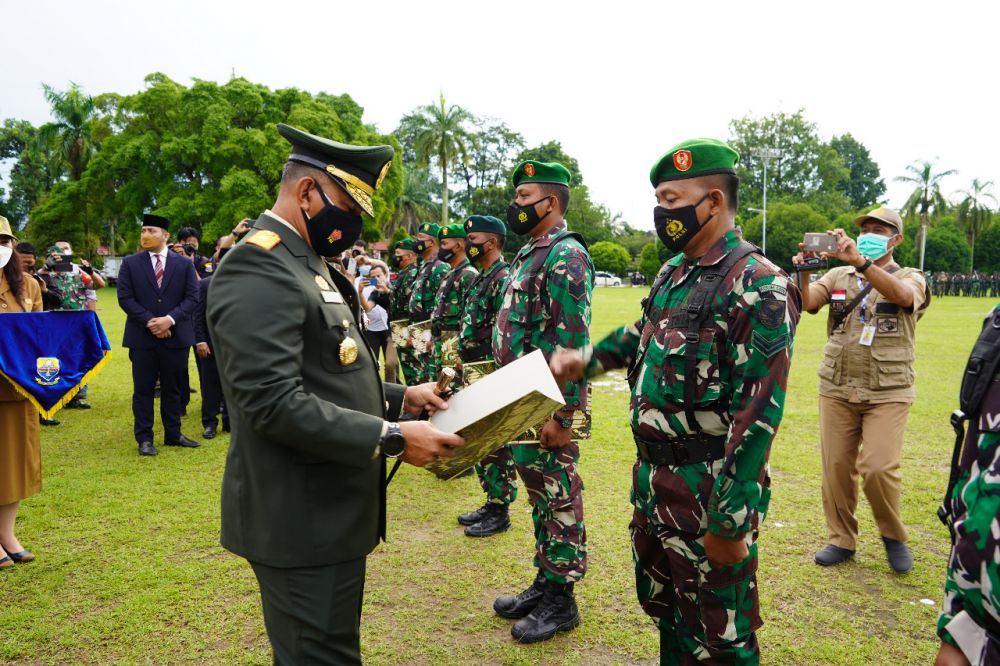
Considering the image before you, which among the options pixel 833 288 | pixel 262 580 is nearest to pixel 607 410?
pixel 833 288

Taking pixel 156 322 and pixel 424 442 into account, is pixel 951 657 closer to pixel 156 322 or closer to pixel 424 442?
pixel 424 442

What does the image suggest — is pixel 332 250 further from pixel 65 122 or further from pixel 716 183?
pixel 65 122

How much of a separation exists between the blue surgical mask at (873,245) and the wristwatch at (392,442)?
149 inches

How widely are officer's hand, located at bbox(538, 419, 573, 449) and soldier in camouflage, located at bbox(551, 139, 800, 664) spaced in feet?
3.05

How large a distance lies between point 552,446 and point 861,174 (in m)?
92.1

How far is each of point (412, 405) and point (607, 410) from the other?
690 cm

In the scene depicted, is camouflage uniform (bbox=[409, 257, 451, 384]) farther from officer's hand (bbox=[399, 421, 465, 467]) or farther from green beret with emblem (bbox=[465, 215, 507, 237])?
officer's hand (bbox=[399, 421, 465, 467])

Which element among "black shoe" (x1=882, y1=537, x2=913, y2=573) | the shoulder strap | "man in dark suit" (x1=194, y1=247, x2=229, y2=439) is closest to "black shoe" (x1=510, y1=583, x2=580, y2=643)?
the shoulder strap

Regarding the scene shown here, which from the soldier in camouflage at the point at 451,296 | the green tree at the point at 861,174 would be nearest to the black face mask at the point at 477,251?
the soldier in camouflage at the point at 451,296

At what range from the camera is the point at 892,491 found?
4.27 m

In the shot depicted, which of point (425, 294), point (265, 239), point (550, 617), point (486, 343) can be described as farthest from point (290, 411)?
point (425, 294)

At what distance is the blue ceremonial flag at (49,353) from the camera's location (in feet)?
14.3

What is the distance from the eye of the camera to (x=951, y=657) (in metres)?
1.65

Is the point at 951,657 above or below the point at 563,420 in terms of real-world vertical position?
below
